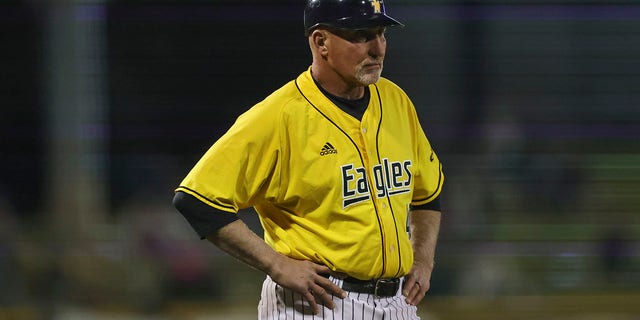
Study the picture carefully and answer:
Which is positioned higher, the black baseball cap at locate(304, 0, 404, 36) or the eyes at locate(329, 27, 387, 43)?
the black baseball cap at locate(304, 0, 404, 36)

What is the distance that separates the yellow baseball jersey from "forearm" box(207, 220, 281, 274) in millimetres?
64

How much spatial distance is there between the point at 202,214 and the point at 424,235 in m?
0.73

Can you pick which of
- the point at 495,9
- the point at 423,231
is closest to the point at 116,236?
the point at 495,9

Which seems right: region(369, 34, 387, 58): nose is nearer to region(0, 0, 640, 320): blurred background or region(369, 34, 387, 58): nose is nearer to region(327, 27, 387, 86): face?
region(327, 27, 387, 86): face

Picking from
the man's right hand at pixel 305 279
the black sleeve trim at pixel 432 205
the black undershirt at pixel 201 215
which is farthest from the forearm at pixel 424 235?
the black undershirt at pixel 201 215

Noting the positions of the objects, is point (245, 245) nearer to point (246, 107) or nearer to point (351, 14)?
point (351, 14)

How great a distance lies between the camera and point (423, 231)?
3127 millimetres

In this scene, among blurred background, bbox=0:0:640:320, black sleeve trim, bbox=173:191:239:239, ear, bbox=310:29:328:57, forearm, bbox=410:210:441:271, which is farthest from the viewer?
blurred background, bbox=0:0:640:320

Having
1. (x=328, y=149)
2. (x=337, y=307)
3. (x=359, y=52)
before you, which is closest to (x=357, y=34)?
(x=359, y=52)

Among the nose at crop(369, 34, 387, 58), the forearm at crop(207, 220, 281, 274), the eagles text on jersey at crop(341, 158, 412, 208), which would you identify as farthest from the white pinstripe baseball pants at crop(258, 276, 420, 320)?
the nose at crop(369, 34, 387, 58)

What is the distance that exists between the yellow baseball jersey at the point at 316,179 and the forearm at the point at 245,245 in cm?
6

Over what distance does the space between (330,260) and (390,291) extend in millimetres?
214

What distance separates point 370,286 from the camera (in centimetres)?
284

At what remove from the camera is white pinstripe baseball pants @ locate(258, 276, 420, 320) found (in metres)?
2.83
